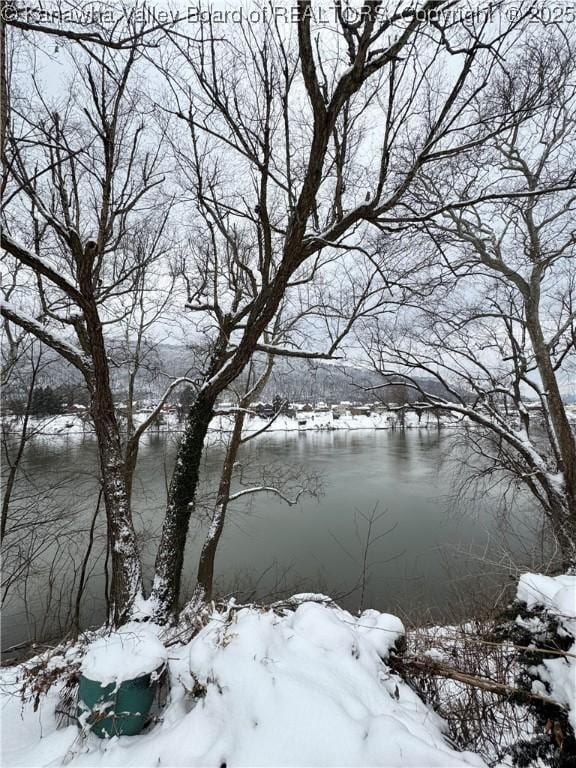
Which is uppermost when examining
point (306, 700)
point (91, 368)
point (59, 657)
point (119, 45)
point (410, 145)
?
point (410, 145)

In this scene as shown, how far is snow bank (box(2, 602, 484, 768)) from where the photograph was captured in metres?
1.32

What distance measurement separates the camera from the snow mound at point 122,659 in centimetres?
164

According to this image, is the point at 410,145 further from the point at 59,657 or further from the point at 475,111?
the point at 59,657

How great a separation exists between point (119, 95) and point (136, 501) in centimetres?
1214

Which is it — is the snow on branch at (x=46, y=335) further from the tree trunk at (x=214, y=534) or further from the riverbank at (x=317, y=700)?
the tree trunk at (x=214, y=534)

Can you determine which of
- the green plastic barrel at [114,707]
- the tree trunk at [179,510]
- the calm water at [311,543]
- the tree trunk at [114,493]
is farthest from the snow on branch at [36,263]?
the calm water at [311,543]

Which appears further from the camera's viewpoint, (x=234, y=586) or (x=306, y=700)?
(x=234, y=586)

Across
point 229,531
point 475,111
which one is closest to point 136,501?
point 229,531

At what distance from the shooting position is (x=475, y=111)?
3156mm

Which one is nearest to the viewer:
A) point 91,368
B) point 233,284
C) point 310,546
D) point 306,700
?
point 306,700

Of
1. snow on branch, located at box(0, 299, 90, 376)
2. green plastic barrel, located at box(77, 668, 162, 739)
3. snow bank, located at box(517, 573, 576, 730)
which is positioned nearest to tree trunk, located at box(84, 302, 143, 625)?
snow on branch, located at box(0, 299, 90, 376)

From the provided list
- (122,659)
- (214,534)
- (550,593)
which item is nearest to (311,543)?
(214,534)

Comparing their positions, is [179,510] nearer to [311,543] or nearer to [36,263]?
[36,263]

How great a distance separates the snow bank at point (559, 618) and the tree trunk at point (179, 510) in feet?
10.3
